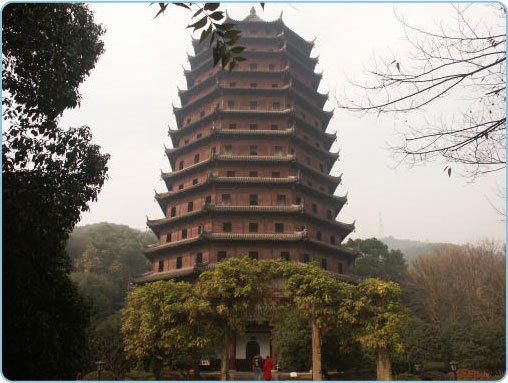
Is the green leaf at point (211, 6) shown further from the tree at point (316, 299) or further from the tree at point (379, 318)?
the tree at point (379, 318)

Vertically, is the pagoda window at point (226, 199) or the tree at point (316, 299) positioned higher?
the pagoda window at point (226, 199)

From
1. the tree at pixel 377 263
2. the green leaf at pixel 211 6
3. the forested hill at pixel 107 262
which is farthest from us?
the tree at pixel 377 263

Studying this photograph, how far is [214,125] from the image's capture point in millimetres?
26500

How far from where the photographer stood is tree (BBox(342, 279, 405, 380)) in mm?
14883

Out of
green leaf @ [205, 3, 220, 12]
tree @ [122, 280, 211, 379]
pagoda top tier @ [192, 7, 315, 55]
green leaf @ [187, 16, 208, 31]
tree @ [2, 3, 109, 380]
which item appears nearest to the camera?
green leaf @ [187, 16, 208, 31]

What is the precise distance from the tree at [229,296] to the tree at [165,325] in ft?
1.59

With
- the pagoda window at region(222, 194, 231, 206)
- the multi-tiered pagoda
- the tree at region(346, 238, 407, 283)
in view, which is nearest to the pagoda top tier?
the multi-tiered pagoda

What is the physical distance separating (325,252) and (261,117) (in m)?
9.81

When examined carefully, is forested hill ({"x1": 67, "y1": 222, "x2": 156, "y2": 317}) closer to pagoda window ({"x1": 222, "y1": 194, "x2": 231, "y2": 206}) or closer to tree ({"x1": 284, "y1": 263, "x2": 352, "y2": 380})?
pagoda window ({"x1": 222, "y1": 194, "x2": 231, "y2": 206})

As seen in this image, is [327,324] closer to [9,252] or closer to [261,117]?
[9,252]

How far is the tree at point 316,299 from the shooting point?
15.3 metres

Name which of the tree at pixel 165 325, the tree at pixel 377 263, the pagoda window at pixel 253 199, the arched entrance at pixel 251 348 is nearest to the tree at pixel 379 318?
the tree at pixel 165 325

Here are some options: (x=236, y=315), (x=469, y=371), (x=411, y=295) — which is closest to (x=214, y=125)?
(x=236, y=315)

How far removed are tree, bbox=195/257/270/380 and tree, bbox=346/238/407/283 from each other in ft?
76.7
